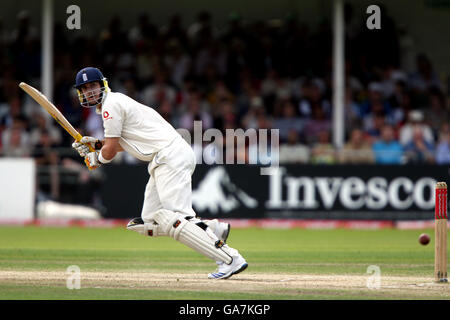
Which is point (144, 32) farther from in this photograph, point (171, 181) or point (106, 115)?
point (171, 181)

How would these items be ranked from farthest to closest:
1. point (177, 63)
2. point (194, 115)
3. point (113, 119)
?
point (177, 63)
point (194, 115)
point (113, 119)

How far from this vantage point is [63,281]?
7.04 m

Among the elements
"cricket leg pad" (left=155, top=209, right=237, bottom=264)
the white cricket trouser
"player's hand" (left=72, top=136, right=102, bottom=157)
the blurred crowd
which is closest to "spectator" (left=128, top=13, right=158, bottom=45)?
the blurred crowd

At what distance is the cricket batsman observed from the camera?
7.02 m

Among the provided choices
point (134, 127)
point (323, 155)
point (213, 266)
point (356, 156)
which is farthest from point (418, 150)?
point (134, 127)

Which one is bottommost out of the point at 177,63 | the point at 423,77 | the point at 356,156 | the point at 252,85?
the point at 356,156

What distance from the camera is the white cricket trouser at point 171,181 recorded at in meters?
7.08

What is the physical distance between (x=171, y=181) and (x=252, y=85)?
9743 millimetres

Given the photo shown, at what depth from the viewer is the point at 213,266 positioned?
27.8ft

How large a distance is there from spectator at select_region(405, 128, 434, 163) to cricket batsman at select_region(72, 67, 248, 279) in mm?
8048

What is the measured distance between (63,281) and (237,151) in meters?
7.74

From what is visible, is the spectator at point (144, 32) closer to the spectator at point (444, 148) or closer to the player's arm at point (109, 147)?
the spectator at point (444, 148)

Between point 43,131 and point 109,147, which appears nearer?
point 109,147
